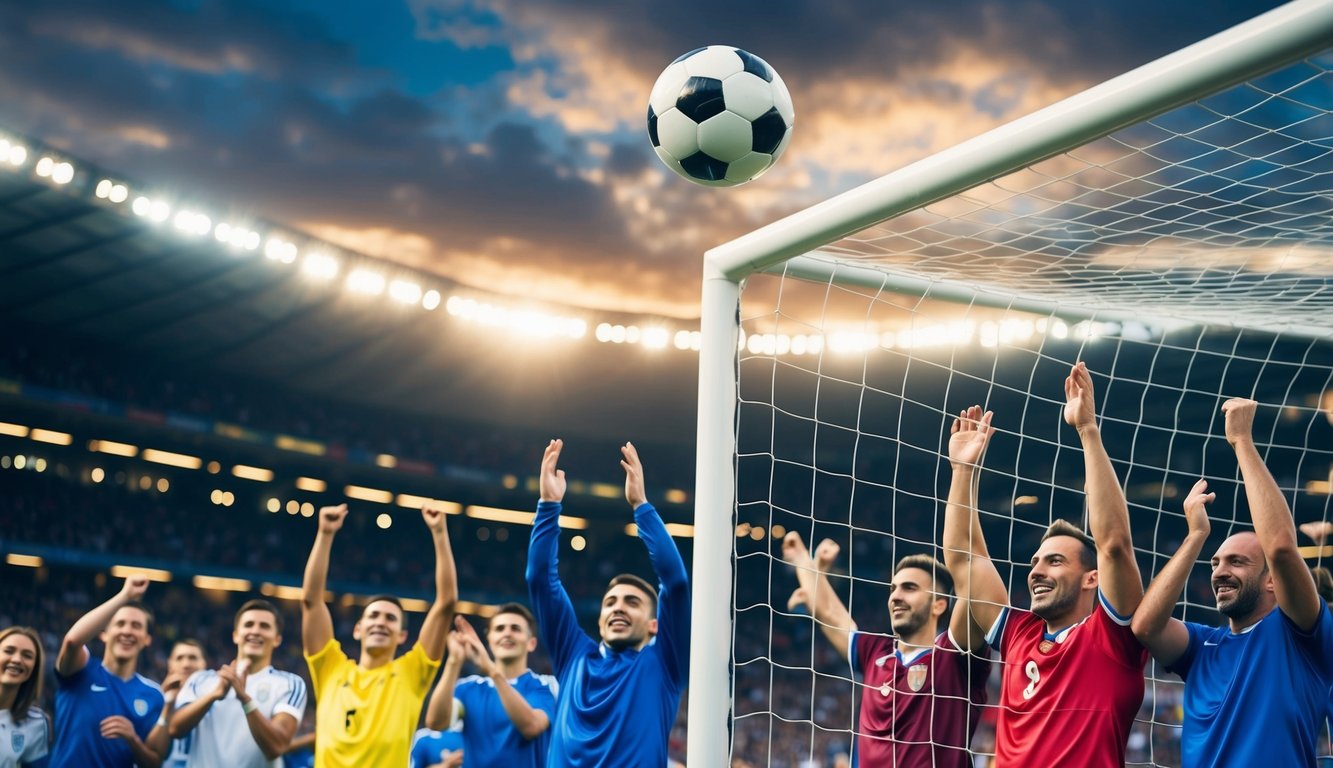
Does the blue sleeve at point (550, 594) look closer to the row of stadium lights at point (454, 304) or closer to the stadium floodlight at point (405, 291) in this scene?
the row of stadium lights at point (454, 304)

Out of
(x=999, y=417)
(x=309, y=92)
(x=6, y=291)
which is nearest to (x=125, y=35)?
A: (x=309, y=92)

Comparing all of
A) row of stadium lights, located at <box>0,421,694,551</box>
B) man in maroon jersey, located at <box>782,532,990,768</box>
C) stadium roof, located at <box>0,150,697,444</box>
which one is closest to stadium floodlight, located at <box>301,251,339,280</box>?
stadium roof, located at <box>0,150,697,444</box>

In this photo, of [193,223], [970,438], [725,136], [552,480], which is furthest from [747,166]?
[193,223]

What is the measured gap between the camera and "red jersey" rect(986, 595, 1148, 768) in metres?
3.30

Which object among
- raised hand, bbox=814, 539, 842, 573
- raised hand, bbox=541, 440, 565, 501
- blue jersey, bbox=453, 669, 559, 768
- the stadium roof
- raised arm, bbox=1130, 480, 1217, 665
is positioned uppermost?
the stadium roof

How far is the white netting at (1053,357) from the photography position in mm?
4508

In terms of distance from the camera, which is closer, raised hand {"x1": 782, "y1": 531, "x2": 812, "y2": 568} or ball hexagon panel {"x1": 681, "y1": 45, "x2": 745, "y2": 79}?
ball hexagon panel {"x1": 681, "y1": 45, "x2": 745, "y2": 79}

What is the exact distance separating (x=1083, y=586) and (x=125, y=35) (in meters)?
18.0

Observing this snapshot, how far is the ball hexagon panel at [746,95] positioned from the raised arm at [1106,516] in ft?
5.26

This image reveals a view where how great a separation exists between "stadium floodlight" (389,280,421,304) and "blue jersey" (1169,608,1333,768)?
17012 millimetres

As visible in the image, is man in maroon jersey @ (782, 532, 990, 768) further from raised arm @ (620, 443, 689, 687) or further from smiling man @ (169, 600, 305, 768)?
smiling man @ (169, 600, 305, 768)

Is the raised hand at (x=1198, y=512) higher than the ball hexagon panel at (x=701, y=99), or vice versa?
the ball hexagon panel at (x=701, y=99)

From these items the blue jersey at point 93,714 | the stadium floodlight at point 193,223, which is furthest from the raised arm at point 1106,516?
the stadium floodlight at point 193,223

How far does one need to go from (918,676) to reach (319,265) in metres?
15.9
